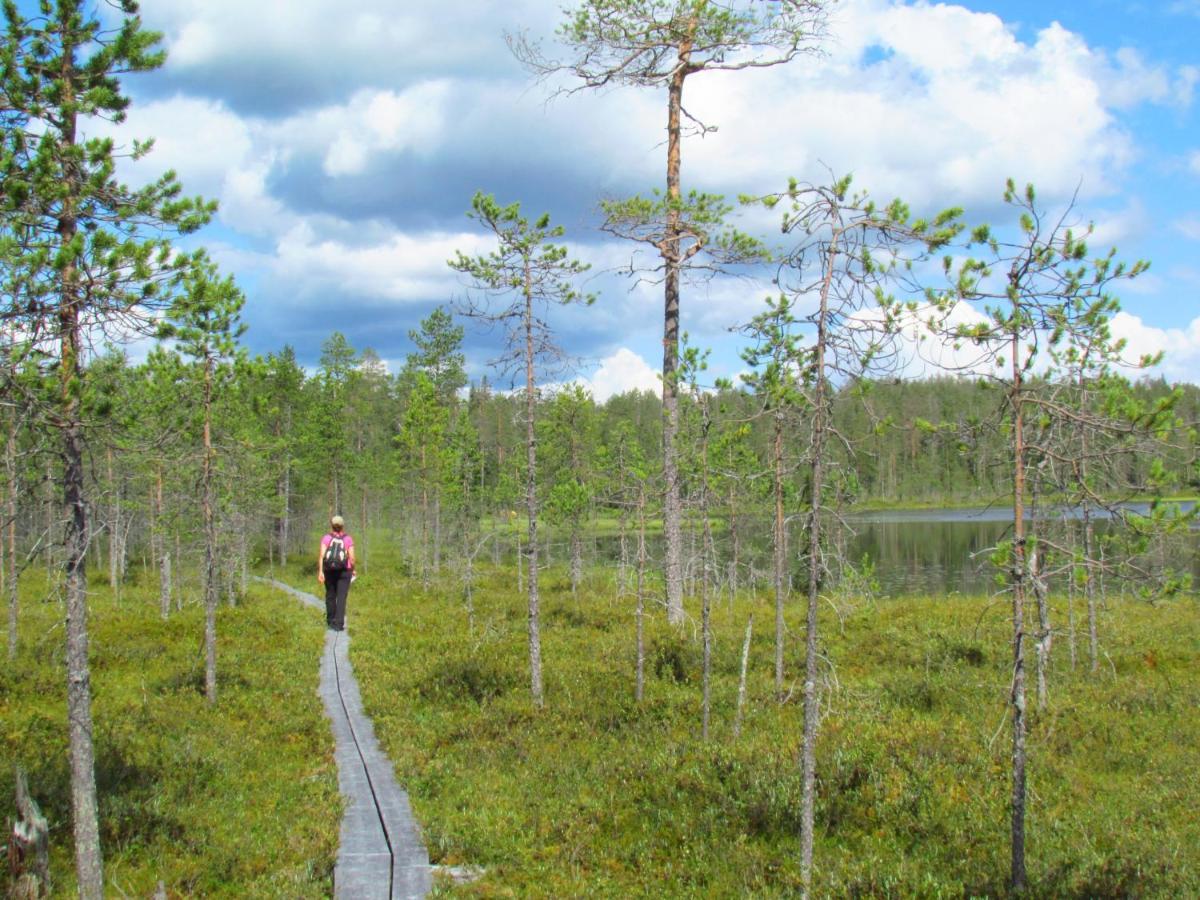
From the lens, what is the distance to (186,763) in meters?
13.6

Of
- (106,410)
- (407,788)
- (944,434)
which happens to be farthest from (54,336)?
(944,434)

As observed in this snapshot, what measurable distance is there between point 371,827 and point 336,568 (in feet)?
21.1

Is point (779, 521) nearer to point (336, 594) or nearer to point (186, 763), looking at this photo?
point (336, 594)

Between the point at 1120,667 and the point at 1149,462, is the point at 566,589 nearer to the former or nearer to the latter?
the point at 1120,667

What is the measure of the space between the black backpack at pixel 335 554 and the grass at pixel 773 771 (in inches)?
138

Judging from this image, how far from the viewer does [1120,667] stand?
22.5 m

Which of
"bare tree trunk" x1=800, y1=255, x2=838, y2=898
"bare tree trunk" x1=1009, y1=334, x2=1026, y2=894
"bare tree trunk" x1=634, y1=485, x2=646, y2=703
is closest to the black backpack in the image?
"bare tree trunk" x1=634, y1=485, x2=646, y2=703

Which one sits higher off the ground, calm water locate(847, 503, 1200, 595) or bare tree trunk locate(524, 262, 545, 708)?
bare tree trunk locate(524, 262, 545, 708)

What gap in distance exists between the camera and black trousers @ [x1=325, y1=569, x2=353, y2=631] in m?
17.1

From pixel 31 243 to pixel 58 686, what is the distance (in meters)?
14.2

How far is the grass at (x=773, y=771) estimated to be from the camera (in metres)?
10.1

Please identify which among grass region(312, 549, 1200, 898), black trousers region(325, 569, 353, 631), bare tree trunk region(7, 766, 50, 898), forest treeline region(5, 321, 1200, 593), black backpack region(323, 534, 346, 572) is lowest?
grass region(312, 549, 1200, 898)

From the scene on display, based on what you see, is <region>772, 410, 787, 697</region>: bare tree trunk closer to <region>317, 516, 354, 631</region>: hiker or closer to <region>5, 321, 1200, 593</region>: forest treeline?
<region>5, 321, 1200, 593</region>: forest treeline

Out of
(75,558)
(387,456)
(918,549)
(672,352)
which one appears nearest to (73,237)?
(75,558)
